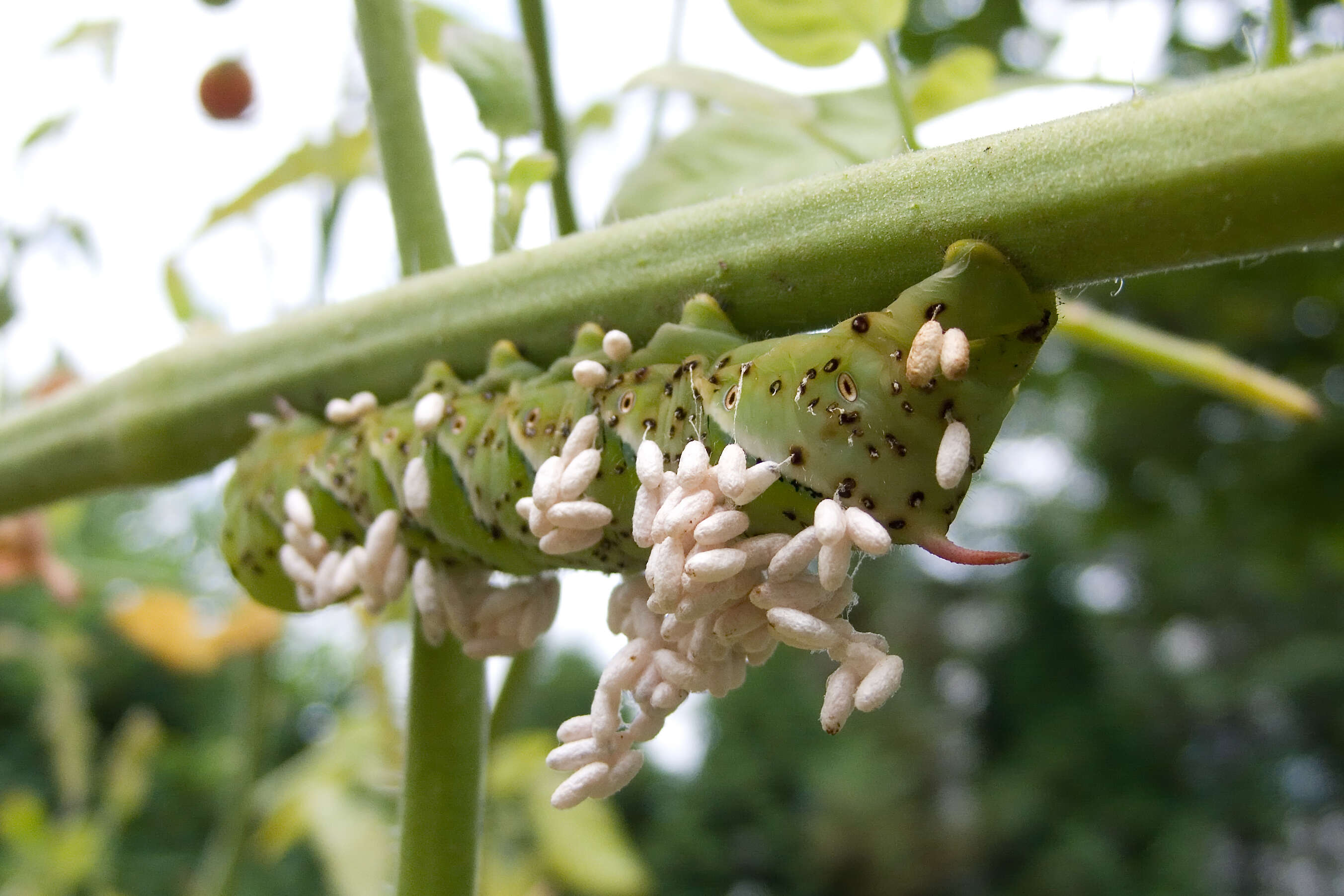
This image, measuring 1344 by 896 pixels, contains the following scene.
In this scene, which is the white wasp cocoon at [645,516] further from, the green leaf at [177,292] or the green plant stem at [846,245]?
the green leaf at [177,292]

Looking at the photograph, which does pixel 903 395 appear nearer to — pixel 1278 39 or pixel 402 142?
pixel 1278 39

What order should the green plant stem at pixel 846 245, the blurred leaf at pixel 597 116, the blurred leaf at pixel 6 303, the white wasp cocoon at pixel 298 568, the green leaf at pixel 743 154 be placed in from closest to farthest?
the green plant stem at pixel 846 245 → the white wasp cocoon at pixel 298 568 → the green leaf at pixel 743 154 → the blurred leaf at pixel 6 303 → the blurred leaf at pixel 597 116

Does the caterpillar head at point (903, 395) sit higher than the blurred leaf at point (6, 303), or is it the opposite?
the caterpillar head at point (903, 395)

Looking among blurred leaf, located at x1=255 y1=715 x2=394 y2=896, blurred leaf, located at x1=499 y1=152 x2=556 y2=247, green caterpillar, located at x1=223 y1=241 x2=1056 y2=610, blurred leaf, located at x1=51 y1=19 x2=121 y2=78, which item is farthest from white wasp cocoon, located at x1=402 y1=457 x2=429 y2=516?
blurred leaf, located at x1=51 y1=19 x2=121 y2=78

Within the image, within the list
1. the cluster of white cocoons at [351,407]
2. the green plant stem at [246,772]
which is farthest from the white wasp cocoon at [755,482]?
the green plant stem at [246,772]

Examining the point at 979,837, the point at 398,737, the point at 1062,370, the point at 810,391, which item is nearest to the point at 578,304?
the point at 810,391

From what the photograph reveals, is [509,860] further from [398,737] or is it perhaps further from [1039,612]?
[1039,612]
